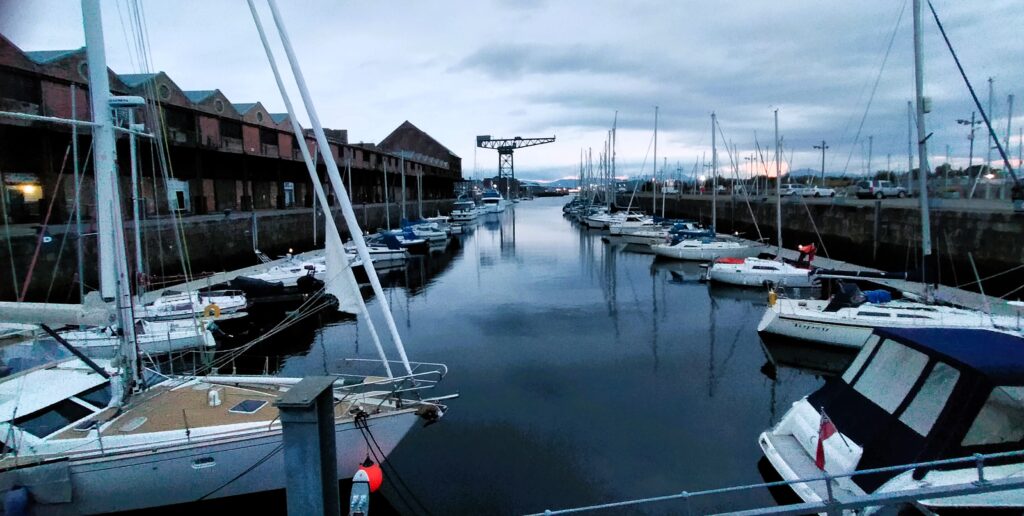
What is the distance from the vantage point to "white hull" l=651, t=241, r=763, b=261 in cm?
3712

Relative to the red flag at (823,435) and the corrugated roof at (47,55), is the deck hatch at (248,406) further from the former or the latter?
the corrugated roof at (47,55)

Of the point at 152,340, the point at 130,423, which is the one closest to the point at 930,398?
the point at 130,423

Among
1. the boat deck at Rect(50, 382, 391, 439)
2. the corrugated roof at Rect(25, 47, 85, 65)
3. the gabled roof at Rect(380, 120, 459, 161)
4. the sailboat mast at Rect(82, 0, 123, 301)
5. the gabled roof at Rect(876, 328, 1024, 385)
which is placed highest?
the gabled roof at Rect(380, 120, 459, 161)

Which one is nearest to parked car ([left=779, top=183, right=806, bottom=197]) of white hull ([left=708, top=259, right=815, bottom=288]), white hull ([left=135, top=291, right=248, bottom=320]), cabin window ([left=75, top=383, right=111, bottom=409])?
white hull ([left=708, top=259, right=815, bottom=288])

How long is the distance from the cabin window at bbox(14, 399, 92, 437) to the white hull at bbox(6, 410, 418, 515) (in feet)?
3.88

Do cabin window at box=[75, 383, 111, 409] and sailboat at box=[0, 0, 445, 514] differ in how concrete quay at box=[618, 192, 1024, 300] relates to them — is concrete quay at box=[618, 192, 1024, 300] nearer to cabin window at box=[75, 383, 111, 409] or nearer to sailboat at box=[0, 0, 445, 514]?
sailboat at box=[0, 0, 445, 514]

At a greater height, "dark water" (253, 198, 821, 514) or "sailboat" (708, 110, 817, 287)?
"sailboat" (708, 110, 817, 287)

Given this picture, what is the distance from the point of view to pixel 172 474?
8125 millimetres

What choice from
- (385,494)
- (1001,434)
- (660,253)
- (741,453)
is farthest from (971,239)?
(385,494)

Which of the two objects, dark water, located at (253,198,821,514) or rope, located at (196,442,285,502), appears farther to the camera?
dark water, located at (253,198,821,514)

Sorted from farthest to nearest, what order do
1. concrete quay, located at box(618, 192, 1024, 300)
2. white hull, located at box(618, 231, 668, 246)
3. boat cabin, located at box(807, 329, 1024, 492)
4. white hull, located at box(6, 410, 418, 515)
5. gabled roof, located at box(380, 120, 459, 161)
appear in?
gabled roof, located at box(380, 120, 459, 161), white hull, located at box(618, 231, 668, 246), concrete quay, located at box(618, 192, 1024, 300), white hull, located at box(6, 410, 418, 515), boat cabin, located at box(807, 329, 1024, 492)

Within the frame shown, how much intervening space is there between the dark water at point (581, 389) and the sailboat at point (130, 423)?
2.28 meters

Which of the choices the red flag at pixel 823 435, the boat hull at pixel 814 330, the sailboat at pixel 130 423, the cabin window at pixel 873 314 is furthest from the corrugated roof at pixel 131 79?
the red flag at pixel 823 435

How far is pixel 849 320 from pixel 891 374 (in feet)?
30.7
